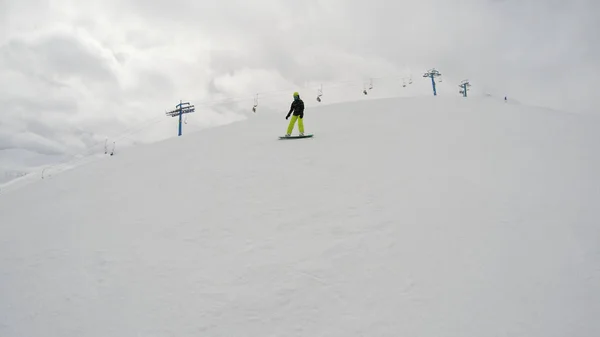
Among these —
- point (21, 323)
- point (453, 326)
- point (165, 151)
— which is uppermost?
point (165, 151)

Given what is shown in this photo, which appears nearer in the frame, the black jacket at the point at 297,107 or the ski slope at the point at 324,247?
the ski slope at the point at 324,247

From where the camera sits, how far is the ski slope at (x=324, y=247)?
4359mm

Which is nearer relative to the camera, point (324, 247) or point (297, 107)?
point (324, 247)

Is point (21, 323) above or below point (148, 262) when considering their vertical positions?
below

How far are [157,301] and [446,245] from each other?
177 inches

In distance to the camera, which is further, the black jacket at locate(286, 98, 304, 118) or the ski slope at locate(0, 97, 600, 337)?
the black jacket at locate(286, 98, 304, 118)

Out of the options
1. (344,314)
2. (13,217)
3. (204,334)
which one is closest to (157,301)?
(204,334)

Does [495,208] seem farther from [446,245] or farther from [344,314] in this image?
[344,314]

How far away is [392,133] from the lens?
13.3m

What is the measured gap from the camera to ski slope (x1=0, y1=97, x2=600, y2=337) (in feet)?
14.3

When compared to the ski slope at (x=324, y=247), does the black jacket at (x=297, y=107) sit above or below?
above

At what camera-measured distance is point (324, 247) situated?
5.68 metres

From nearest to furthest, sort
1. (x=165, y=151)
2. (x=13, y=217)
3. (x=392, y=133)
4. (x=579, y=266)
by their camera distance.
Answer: (x=579, y=266), (x=13, y=217), (x=392, y=133), (x=165, y=151)

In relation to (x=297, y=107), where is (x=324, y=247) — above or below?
below
